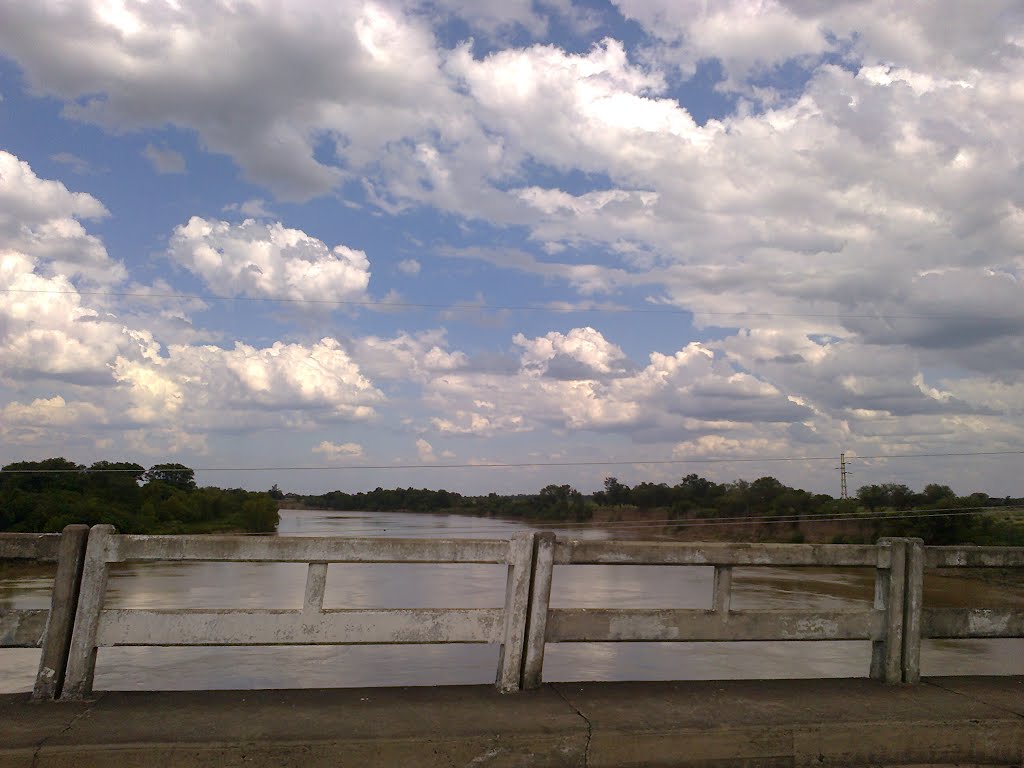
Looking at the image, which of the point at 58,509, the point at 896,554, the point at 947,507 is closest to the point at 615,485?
the point at 947,507

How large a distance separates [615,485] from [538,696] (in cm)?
11022

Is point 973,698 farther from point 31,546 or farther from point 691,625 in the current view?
point 31,546

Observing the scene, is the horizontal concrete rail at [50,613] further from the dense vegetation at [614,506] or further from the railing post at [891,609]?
the dense vegetation at [614,506]

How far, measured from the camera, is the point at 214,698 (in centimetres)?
497

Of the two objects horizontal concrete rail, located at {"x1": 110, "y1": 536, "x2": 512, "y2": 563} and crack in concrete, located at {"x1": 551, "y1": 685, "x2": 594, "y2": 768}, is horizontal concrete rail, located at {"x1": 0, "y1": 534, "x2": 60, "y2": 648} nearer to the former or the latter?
horizontal concrete rail, located at {"x1": 110, "y1": 536, "x2": 512, "y2": 563}

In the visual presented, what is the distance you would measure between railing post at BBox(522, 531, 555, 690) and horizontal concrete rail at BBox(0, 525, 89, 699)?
267 centimetres

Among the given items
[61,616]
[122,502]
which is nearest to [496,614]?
[61,616]

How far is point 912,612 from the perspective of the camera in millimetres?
5922

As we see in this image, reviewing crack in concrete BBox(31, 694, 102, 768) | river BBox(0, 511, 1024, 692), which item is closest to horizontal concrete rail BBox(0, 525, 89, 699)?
crack in concrete BBox(31, 694, 102, 768)

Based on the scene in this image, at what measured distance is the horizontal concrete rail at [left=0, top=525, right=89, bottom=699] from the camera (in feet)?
15.5

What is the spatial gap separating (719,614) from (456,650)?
56.2 feet

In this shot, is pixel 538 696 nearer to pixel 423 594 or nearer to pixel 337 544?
pixel 337 544

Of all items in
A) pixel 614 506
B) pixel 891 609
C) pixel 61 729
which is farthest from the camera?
pixel 614 506

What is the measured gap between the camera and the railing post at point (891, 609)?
588 centimetres
